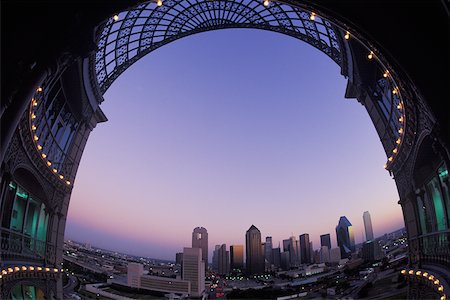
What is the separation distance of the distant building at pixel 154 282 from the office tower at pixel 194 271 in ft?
9.73

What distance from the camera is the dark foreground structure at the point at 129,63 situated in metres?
10.2

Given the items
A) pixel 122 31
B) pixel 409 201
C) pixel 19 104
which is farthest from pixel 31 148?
pixel 409 201

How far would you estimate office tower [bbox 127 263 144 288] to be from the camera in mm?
122125

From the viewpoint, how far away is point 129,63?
99.1ft

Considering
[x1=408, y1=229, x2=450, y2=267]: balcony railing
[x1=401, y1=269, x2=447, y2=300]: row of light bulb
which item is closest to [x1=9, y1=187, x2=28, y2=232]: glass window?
[x1=401, y1=269, x2=447, y2=300]: row of light bulb

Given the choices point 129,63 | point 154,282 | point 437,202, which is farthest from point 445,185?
point 154,282

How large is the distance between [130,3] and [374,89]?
1853cm

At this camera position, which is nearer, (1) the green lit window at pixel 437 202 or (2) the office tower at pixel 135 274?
(1) the green lit window at pixel 437 202

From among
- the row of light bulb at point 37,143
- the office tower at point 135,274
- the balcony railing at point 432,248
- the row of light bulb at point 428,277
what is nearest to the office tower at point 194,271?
the office tower at point 135,274

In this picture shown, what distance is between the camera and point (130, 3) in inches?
451

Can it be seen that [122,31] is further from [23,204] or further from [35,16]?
[35,16]

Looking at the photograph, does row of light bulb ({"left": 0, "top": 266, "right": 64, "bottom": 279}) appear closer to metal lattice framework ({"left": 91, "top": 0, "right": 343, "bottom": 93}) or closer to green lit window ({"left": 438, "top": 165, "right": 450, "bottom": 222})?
metal lattice framework ({"left": 91, "top": 0, "right": 343, "bottom": 93})

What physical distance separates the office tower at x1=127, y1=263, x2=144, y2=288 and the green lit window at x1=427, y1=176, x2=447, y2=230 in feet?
399

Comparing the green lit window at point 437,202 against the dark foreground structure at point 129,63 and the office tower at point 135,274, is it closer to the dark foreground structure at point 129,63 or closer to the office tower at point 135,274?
the dark foreground structure at point 129,63
